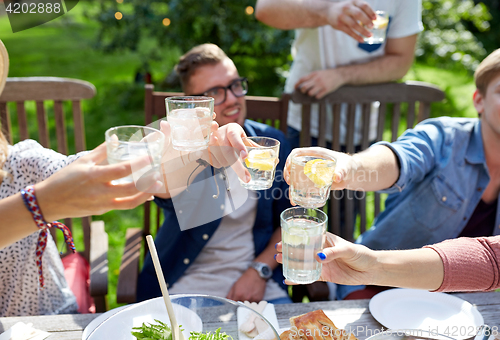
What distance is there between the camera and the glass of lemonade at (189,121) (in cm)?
124

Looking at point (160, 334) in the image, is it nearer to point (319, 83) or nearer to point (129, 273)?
point (129, 273)

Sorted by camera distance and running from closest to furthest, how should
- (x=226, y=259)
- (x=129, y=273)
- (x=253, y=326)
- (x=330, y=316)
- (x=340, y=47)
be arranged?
1. (x=253, y=326)
2. (x=330, y=316)
3. (x=129, y=273)
4. (x=226, y=259)
5. (x=340, y=47)

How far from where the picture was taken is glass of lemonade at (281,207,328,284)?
1.21 m

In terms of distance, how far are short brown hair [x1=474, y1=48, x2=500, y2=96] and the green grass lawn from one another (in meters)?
2.50

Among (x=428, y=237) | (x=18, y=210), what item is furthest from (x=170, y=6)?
(x=18, y=210)

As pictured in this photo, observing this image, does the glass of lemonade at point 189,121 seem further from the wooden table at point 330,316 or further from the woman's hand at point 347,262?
the wooden table at point 330,316

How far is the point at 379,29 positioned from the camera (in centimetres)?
229

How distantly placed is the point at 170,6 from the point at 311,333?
405 centimetres

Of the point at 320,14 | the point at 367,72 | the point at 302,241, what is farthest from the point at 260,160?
the point at 367,72

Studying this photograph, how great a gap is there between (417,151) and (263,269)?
850 mm

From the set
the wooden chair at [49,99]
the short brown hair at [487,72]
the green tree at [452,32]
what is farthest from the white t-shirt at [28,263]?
the green tree at [452,32]

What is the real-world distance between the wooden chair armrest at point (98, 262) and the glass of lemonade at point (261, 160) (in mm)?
813

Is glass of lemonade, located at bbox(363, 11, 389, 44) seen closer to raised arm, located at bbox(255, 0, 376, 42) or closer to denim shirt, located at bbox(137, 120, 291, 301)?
raised arm, located at bbox(255, 0, 376, 42)

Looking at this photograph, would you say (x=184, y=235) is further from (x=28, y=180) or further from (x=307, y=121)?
(x=307, y=121)
